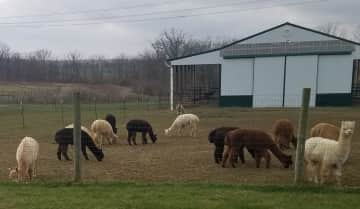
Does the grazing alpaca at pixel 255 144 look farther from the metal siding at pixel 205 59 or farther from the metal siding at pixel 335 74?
the metal siding at pixel 205 59

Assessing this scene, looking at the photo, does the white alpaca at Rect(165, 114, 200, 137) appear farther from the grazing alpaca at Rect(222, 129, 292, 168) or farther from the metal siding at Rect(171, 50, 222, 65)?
the metal siding at Rect(171, 50, 222, 65)

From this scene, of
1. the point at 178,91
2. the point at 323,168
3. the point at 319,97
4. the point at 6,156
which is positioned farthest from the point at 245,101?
the point at 323,168

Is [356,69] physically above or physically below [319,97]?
above

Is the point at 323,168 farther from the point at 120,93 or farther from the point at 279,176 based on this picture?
the point at 120,93

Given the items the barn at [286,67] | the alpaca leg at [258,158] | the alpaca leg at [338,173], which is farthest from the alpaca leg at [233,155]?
the barn at [286,67]

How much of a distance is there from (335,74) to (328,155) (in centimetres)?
2667

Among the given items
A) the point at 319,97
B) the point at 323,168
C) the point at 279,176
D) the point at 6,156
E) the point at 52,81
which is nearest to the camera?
the point at 323,168

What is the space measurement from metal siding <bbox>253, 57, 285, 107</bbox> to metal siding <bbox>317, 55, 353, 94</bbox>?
10.4ft

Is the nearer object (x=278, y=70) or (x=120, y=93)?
(x=278, y=70)

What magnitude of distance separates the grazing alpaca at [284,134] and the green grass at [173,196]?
6.16 meters

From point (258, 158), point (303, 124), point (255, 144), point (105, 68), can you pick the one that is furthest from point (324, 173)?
point (105, 68)

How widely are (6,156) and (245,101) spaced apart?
2437 cm

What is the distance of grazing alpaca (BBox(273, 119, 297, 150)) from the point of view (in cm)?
1252

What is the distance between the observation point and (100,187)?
6.72 m
